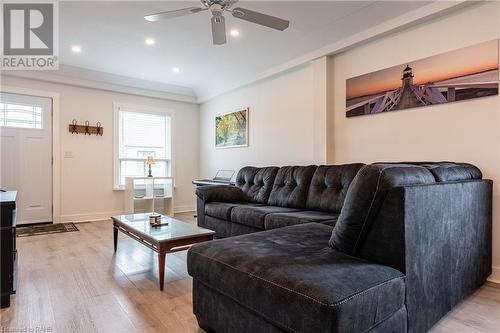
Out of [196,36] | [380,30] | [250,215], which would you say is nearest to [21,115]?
[196,36]

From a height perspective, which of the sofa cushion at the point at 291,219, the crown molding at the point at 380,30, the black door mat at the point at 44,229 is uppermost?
the crown molding at the point at 380,30

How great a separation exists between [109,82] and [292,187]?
388 cm

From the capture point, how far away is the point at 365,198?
4.66ft

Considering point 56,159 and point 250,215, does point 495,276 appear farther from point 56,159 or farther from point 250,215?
point 56,159

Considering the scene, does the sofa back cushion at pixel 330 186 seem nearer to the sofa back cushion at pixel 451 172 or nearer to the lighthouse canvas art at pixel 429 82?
the lighthouse canvas art at pixel 429 82

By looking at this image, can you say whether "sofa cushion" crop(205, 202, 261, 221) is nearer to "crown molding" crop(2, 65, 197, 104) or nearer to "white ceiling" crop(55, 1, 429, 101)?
"white ceiling" crop(55, 1, 429, 101)

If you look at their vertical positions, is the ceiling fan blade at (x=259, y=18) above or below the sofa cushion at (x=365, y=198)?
above

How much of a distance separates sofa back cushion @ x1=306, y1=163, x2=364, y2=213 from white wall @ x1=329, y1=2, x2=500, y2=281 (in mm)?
445

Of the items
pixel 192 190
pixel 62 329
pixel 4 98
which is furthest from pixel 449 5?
pixel 4 98

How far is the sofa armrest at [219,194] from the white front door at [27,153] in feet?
9.05

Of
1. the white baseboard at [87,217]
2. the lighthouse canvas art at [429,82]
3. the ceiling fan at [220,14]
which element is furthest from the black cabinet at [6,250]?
the lighthouse canvas art at [429,82]

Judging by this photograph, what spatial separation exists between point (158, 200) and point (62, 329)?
4.20 m

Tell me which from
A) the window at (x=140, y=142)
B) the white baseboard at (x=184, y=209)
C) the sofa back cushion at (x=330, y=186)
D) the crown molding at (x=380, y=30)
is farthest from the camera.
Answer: the white baseboard at (x=184, y=209)

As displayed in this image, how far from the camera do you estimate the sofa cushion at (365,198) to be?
140cm
